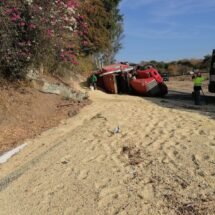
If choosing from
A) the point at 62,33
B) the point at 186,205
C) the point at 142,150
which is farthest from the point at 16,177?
the point at 62,33

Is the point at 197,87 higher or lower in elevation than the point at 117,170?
higher

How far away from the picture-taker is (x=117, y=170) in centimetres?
870

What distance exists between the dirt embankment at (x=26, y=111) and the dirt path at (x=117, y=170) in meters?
0.81

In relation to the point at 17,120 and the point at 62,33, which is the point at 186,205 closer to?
the point at 17,120

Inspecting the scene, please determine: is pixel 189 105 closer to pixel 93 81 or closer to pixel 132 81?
pixel 132 81

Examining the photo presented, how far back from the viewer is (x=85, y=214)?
23.2ft

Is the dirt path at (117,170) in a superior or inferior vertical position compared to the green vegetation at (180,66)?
superior

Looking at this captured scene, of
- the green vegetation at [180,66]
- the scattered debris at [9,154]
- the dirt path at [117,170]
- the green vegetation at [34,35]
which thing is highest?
the green vegetation at [34,35]

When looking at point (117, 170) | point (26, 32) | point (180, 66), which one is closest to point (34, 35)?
point (26, 32)

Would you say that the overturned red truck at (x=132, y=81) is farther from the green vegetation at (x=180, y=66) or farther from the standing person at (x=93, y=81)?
the green vegetation at (x=180, y=66)

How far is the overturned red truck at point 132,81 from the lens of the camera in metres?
22.2

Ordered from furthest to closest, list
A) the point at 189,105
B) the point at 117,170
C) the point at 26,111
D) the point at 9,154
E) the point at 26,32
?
the point at 189,105
the point at 26,32
the point at 26,111
the point at 9,154
the point at 117,170

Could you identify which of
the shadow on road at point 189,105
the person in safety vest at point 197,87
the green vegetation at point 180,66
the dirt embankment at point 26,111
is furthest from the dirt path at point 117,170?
the green vegetation at point 180,66

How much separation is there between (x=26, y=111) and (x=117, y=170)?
7.04 m
